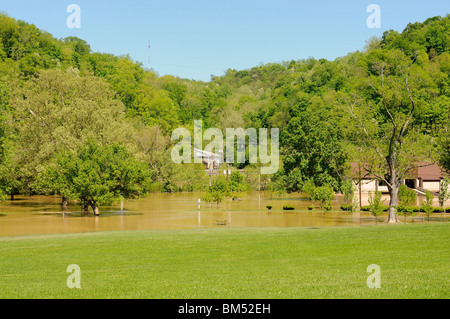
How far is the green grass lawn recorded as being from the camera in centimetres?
1248

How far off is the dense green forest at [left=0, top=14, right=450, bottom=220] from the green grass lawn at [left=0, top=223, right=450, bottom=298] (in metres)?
17.1

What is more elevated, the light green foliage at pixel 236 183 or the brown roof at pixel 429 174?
the brown roof at pixel 429 174

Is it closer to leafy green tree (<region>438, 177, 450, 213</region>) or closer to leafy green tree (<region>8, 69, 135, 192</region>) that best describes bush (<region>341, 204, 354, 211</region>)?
leafy green tree (<region>438, 177, 450, 213</region>)

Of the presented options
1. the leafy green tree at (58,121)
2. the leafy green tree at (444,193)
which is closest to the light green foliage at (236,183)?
the leafy green tree at (58,121)

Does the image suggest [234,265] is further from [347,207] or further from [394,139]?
[347,207]

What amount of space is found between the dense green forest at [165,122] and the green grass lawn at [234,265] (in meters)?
17.1

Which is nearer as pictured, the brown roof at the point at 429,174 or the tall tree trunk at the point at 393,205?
the tall tree trunk at the point at 393,205

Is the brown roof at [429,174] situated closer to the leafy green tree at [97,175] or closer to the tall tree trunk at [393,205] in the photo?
the tall tree trunk at [393,205]

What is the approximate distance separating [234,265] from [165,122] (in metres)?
113

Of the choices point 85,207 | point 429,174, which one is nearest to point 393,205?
point 85,207

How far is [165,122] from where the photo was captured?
130 metres

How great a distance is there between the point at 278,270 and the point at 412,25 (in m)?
130

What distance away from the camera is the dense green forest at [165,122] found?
4459cm
